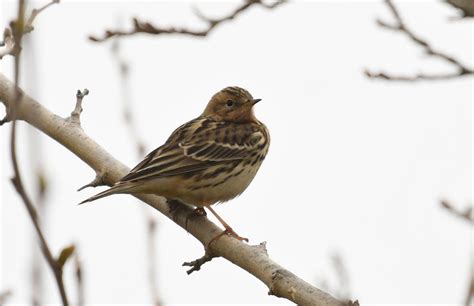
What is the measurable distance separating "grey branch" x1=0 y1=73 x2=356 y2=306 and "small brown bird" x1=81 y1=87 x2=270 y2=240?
0.21 metres

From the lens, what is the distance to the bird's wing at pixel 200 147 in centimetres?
895

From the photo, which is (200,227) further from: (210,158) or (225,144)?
(225,144)

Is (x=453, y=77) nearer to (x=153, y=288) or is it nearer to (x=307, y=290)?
(x=153, y=288)

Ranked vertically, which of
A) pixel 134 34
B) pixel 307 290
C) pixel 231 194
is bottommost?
pixel 231 194

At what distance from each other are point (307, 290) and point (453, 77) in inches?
86.9

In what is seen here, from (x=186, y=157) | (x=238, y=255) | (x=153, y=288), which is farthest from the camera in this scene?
(x=186, y=157)

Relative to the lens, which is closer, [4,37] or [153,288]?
[153,288]

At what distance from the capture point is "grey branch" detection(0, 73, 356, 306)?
603 centimetres

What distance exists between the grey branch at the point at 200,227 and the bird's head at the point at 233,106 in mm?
2565

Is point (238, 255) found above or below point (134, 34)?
below

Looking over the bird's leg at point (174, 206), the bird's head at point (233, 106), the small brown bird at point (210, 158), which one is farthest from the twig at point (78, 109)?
the bird's head at point (233, 106)

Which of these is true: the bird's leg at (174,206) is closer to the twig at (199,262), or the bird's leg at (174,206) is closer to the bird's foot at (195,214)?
the bird's foot at (195,214)

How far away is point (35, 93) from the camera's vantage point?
9.12 ft

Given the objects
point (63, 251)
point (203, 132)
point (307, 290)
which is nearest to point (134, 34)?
point (307, 290)
